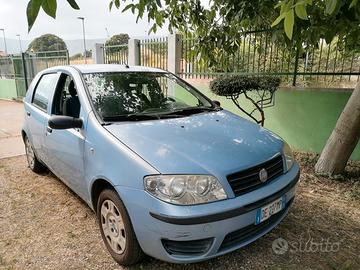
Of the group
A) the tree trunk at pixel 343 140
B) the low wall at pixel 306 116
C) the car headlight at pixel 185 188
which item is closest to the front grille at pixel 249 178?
the car headlight at pixel 185 188

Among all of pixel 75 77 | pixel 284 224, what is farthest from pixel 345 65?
pixel 75 77

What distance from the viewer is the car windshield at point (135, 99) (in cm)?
303

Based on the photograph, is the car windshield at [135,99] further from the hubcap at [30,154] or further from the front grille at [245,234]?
the hubcap at [30,154]

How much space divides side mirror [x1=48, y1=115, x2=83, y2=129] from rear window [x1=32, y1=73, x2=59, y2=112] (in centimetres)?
109

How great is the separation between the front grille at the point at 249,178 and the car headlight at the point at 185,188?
118 millimetres

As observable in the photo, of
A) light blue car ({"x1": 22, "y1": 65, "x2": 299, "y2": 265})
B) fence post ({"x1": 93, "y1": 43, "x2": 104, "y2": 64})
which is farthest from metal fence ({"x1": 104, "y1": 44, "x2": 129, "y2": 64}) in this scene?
light blue car ({"x1": 22, "y1": 65, "x2": 299, "y2": 265})

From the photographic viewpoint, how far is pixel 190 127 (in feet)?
9.47

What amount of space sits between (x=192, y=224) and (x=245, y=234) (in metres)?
0.52

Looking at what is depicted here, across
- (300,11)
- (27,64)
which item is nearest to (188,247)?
(300,11)

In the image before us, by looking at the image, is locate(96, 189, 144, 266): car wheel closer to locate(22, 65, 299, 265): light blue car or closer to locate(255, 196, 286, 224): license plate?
locate(22, 65, 299, 265): light blue car

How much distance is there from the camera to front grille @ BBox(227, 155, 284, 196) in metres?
2.29

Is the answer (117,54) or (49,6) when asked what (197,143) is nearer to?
(49,6)

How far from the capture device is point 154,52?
Answer: 820 cm

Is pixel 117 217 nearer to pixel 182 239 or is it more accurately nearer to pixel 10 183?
pixel 182 239
